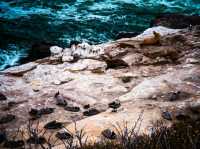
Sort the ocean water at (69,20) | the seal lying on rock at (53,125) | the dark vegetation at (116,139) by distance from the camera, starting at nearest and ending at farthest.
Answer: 1. the dark vegetation at (116,139)
2. the seal lying on rock at (53,125)
3. the ocean water at (69,20)

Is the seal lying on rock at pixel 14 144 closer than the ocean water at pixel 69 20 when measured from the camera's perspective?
Yes

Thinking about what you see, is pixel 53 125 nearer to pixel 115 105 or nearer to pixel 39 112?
pixel 39 112

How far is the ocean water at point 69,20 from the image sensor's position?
641 inches

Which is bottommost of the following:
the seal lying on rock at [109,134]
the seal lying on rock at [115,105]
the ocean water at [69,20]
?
the ocean water at [69,20]

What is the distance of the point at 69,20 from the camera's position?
19312 mm

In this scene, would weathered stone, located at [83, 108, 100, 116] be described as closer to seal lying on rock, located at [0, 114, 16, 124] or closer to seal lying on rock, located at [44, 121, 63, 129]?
seal lying on rock, located at [44, 121, 63, 129]

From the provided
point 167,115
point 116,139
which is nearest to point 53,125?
point 116,139

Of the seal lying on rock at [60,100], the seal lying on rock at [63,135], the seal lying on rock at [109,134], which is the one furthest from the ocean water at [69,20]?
the seal lying on rock at [109,134]

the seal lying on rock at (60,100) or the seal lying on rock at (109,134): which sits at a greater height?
the seal lying on rock at (109,134)

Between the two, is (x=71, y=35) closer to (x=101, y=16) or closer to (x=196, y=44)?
(x=101, y=16)

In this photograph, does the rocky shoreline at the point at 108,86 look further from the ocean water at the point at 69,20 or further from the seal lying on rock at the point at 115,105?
the ocean water at the point at 69,20

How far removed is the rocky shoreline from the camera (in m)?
6.41

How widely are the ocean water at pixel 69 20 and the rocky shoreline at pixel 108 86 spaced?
190 inches

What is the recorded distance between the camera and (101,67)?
9.16 meters
